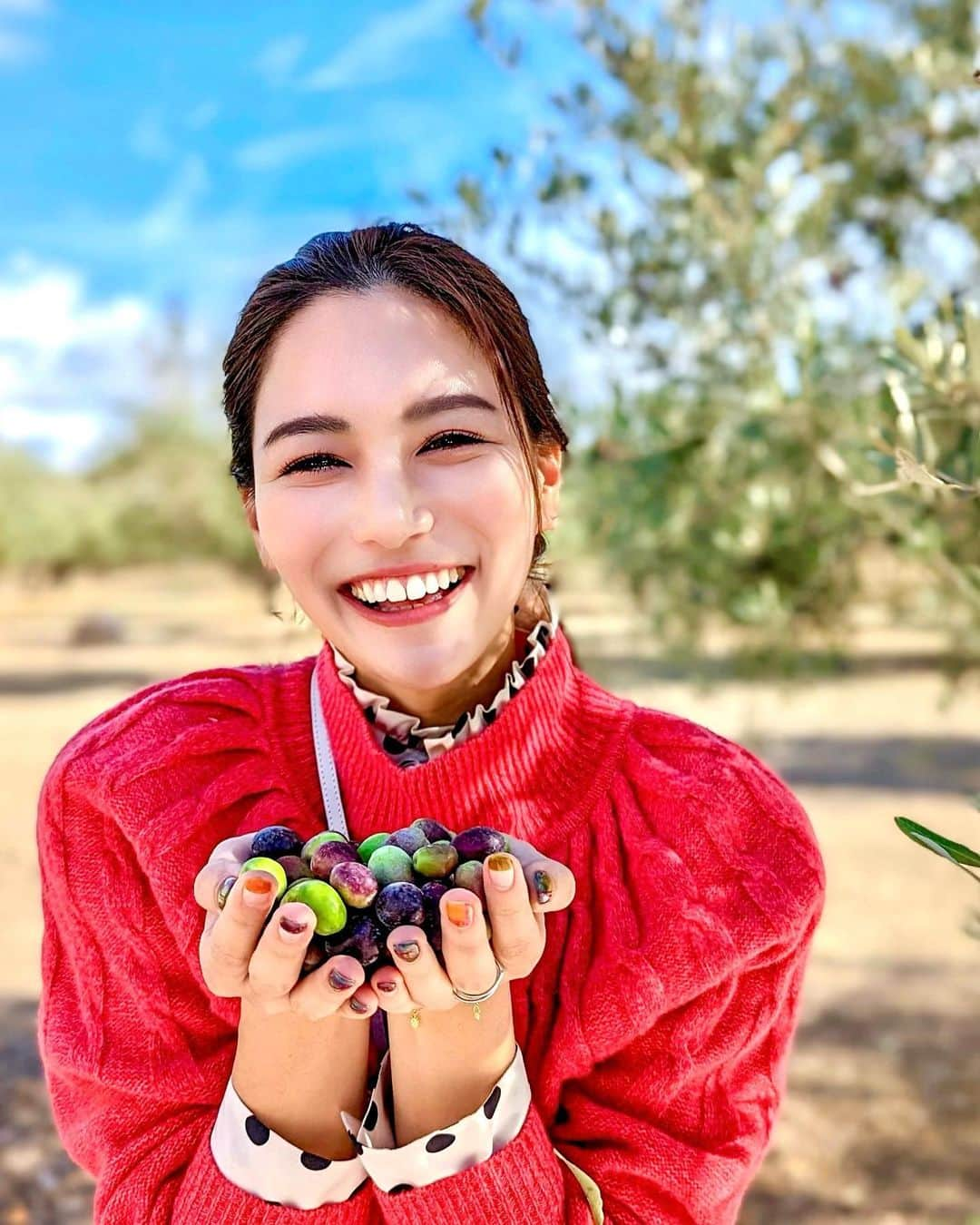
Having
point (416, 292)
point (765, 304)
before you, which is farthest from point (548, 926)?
point (765, 304)

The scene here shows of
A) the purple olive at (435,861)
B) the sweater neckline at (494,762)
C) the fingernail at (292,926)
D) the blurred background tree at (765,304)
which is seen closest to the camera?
the fingernail at (292,926)

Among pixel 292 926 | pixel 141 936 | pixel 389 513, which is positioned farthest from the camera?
pixel 141 936

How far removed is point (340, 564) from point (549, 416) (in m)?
0.36

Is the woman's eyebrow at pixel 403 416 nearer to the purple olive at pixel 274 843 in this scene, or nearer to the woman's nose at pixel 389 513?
the woman's nose at pixel 389 513

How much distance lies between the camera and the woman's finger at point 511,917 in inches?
44.3

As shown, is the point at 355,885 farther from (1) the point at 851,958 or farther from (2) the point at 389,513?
(1) the point at 851,958

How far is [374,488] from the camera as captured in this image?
1.35 meters

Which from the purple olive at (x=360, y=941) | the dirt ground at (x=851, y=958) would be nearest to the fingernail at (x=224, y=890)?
the purple olive at (x=360, y=941)

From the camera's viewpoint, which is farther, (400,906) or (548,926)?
(548,926)

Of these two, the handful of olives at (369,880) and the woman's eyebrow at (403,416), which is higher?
the woman's eyebrow at (403,416)

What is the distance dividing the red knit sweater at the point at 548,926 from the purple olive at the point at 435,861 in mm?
265

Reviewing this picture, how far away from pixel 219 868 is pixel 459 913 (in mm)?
243

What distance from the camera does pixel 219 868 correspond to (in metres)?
1.18

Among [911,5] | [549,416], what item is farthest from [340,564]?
[911,5]
